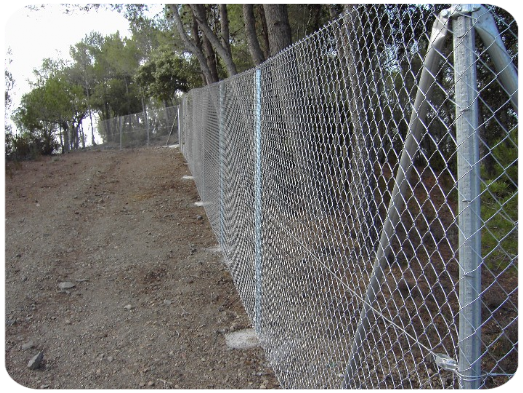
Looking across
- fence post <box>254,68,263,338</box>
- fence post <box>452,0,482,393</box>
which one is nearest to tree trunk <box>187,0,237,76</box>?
fence post <box>254,68,263,338</box>

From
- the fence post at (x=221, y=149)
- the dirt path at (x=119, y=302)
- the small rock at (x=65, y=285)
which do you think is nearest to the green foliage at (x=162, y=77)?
the dirt path at (x=119, y=302)

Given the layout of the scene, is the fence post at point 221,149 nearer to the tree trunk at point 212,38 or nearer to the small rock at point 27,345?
the small rock at point 27,345

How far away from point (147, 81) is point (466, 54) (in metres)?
30.5

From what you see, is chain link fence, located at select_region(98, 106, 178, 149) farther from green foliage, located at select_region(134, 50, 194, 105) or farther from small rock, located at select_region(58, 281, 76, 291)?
small rock, located at select_region(58, 281, 76, 291)

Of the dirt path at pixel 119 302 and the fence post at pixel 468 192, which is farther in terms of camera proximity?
the dirt path at pixel 119 302

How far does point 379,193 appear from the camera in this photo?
2.52m

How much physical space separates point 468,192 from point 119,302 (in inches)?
159

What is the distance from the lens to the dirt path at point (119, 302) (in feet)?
11.0

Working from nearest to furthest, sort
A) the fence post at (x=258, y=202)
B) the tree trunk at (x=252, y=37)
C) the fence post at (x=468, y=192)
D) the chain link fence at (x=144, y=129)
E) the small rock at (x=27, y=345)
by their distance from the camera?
the fence post at (x=468, y=192), the fence post at (x=258, y=202), the small rock at (x=27, y=345), the tree trunk at (x=252, y=37), the chain link fence at (x=144, y=129)

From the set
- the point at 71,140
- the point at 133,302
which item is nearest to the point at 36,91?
the point at 71,140

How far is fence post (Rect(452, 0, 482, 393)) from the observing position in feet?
3.79

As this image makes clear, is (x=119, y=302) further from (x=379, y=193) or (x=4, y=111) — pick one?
(x=4, y=111)

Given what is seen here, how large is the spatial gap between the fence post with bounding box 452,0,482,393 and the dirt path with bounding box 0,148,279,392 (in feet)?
6.90

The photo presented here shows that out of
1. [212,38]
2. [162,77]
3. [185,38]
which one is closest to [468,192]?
[212,38]
